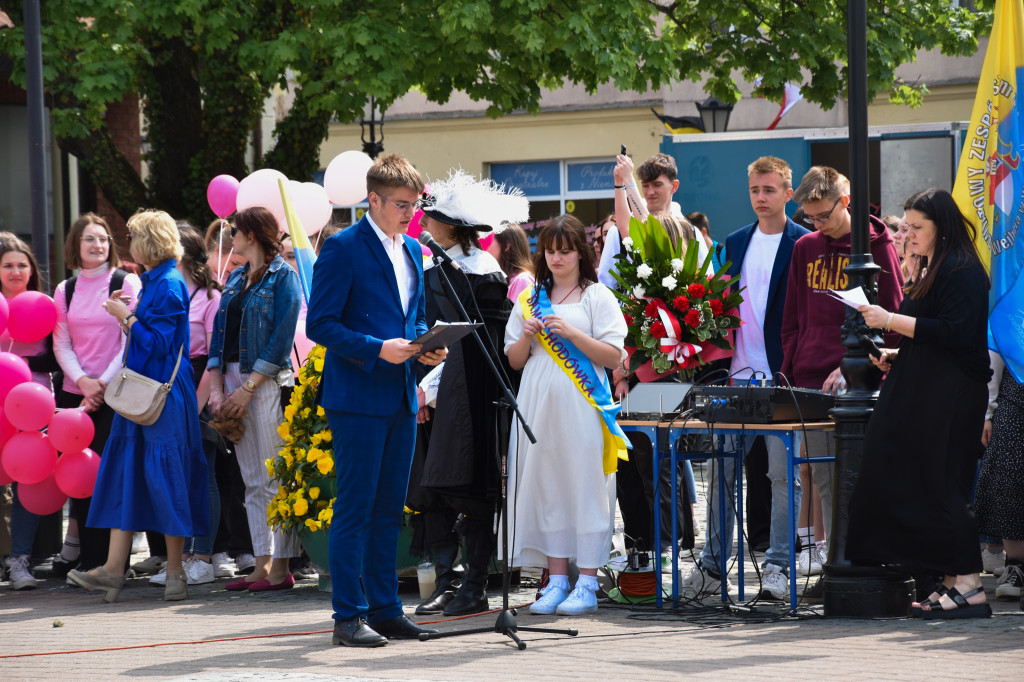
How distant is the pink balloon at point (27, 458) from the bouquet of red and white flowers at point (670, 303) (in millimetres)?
3812

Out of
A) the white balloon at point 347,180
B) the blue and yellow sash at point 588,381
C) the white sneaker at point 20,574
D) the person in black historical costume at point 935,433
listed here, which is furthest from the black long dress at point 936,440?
the white sneaker at point 20,574

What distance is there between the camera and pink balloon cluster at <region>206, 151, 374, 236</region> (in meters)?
9.87

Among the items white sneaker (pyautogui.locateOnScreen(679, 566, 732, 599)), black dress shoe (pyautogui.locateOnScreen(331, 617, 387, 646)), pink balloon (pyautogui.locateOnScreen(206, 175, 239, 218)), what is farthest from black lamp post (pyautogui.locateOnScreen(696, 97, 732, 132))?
black dress shoe (pyautogui.locateOnScreen(331, 617, 387, 646))

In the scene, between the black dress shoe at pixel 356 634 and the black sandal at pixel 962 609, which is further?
the black sandal at pixel 962 609

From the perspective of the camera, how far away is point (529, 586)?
321 inches

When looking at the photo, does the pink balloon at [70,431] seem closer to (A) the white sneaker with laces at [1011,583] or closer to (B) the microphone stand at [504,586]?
(B) the microphone stand at [504,586]

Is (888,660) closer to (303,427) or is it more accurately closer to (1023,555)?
(1023,555)

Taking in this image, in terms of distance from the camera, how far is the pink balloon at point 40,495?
28.0 ft

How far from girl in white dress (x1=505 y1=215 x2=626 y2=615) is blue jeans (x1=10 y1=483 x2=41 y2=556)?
3.54 m

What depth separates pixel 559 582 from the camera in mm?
7148

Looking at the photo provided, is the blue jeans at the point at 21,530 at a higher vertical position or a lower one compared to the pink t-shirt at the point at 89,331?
lower

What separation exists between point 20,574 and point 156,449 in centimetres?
143

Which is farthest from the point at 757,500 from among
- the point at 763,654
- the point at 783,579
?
the point at 763,654

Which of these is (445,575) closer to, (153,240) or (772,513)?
(772,513)
